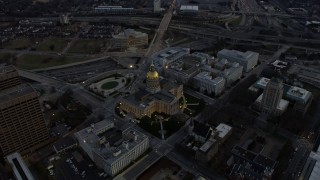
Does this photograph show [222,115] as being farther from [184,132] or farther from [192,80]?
[192,80]

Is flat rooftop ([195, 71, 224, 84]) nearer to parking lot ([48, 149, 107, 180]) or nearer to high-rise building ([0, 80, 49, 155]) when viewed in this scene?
parking lot ([48, 149, 107, 180])

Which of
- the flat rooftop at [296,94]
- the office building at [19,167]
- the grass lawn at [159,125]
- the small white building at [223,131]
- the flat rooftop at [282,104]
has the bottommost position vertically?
the office building at [19,167]

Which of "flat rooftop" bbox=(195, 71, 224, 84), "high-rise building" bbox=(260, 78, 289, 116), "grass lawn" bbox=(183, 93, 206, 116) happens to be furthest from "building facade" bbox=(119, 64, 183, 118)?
"high-rise building" bbox=(260, 78, 289, 116)

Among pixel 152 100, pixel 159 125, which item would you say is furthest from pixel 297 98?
pixel 152 100

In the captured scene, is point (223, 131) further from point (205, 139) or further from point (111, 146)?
point (111, 146)

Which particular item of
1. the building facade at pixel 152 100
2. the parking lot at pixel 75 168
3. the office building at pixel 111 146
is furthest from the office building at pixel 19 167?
the building facade at pixel 152 100

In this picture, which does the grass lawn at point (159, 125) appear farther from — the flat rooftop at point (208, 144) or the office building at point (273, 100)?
the office building at point (273, 100)
